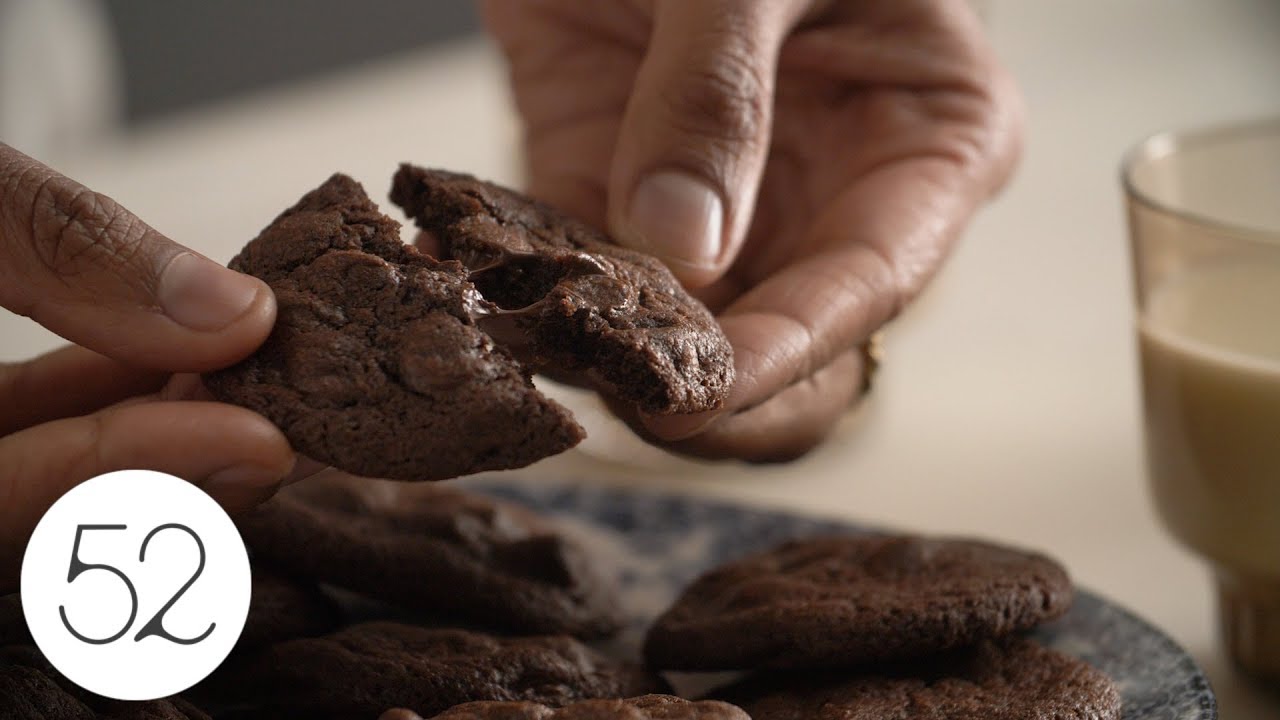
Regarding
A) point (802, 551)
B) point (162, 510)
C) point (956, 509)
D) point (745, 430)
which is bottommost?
point (956, 509)

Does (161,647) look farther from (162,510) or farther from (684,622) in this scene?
(684,622)

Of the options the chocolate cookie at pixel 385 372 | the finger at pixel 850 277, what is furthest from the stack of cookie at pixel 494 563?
the finger at pixel 850 277

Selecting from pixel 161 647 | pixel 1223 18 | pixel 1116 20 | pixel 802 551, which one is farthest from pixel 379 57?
pixel 161 647

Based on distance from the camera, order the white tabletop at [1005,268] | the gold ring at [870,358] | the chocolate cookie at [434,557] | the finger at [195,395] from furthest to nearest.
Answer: the white tabletop at [1005,268], the gold ring at [870,358], the chocolate cookie at [434,557], the finger at [195,395]

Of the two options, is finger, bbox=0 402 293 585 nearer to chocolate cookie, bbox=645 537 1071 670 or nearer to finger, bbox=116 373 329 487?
finger, bbox=116 373 329 487

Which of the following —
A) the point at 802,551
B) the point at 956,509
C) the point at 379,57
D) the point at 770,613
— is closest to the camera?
the point at 770,613

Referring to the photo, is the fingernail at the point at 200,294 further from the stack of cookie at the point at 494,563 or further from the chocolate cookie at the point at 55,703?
the chocolate cookie at the point at 55,703
